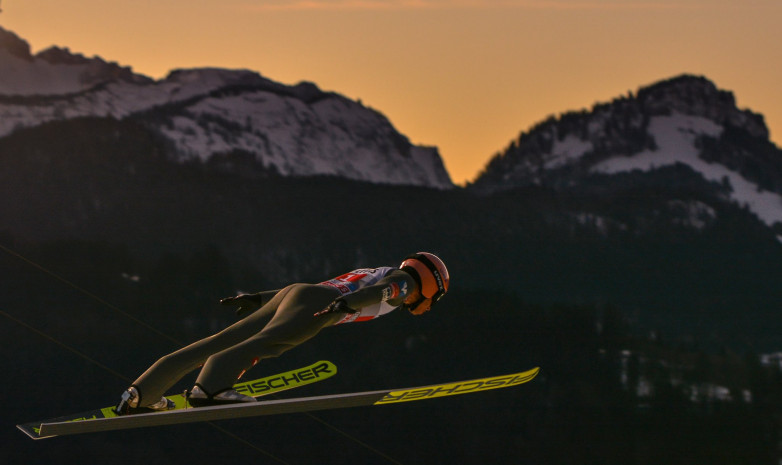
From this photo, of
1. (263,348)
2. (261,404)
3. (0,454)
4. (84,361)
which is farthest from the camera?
(84,361)

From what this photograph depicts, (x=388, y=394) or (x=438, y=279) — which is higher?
(x=438, y=279)

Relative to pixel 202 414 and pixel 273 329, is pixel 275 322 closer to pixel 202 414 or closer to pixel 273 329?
pixel 273 329

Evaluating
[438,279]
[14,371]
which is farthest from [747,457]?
[438,279]

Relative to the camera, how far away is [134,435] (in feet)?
645

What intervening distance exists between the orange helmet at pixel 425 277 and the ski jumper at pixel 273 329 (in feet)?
0.76

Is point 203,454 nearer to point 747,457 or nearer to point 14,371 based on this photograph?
point 14,371

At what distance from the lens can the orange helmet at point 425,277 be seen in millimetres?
23109

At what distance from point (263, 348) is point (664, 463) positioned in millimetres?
186544

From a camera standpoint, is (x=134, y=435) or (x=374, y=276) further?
(x=134, y=435)

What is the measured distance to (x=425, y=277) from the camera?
75.9 feet

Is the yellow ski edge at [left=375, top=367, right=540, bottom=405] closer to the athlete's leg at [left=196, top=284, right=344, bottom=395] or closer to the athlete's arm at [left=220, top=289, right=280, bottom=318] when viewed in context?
the athlete's leg at [left=196, top=284, right=344, bottom=395]

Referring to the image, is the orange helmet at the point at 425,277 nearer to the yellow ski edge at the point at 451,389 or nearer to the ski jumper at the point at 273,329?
the ski jumper at the point at 273,329

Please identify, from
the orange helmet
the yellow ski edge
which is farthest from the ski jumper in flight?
the yellow ski edge

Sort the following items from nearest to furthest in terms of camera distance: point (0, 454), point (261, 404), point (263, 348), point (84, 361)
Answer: point (261, 404) < point (263, 348) < point (0, 454) < point (84, 361)
